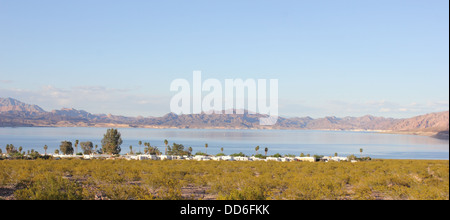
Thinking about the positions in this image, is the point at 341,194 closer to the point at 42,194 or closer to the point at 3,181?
the point at 42,194

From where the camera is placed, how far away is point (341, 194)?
20.6 m

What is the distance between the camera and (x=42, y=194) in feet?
50.3
